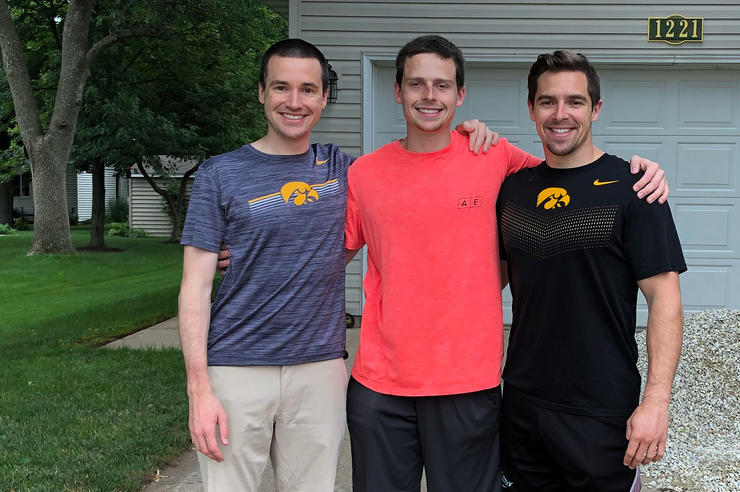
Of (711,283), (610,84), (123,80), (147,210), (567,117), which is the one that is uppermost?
(123,80)

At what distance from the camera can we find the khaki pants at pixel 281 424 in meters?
2.18

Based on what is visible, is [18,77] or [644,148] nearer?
[644,148]

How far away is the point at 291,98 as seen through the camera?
2.22m

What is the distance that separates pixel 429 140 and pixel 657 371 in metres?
0.94

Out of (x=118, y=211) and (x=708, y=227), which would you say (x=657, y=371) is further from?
(x=118, y=211)

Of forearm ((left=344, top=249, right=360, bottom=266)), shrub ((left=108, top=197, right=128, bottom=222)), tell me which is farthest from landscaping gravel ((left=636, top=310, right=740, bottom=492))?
shrub ((left=108, top=197, right=128, bottom=222))

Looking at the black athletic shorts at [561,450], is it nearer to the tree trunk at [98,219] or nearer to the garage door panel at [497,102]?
the garage door panel at [497,102]

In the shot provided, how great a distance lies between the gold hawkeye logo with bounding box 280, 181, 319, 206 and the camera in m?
2.18

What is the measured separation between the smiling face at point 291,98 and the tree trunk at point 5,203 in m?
27.1

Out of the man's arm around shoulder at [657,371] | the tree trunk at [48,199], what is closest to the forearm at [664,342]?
the man's arm around shoulder at [657,371]

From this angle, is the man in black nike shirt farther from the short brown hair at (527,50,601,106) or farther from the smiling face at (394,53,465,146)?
the smiling face at (394,53,465,146)

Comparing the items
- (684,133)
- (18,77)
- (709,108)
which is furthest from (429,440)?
(18,77)

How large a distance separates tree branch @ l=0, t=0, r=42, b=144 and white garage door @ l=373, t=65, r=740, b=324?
36.3 feet

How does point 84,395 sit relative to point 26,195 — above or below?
below
